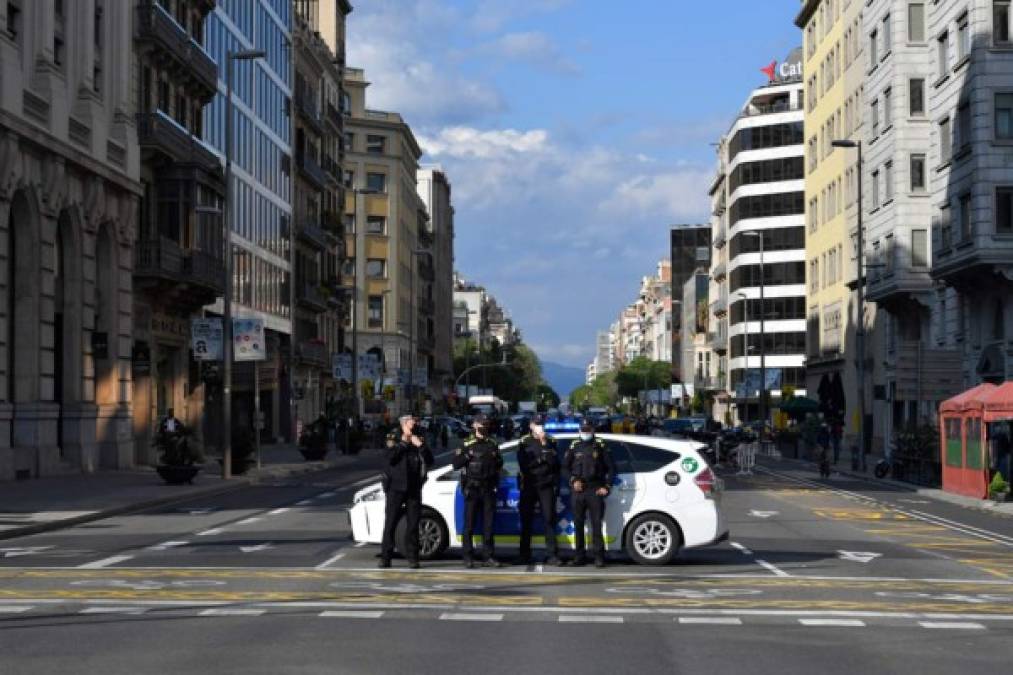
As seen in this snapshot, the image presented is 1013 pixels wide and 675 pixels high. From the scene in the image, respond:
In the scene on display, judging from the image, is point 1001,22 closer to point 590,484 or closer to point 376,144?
point 590,484

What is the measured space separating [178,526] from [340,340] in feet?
260

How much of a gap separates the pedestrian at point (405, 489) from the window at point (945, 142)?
134ft

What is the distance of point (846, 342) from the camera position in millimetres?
84688

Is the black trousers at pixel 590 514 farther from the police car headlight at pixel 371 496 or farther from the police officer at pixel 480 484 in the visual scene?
Result: the police car headlight at pixel 371 496

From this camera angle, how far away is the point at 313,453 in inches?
2333

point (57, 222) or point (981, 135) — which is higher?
point (981, 135)

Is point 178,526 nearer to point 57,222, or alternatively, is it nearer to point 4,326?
point 4,326

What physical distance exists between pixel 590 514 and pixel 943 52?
42.6m

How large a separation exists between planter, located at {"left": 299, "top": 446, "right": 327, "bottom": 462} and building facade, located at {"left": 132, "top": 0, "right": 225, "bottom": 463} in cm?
444

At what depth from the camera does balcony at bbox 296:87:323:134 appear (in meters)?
87.9

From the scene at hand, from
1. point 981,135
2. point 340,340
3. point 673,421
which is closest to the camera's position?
point 981,135

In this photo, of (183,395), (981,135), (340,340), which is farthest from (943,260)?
(340,340)

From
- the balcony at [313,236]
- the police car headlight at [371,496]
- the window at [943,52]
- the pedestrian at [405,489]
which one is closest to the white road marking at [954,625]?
the pedestrian at [405,489]

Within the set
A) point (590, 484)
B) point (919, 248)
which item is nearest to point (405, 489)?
point (590, 484)
